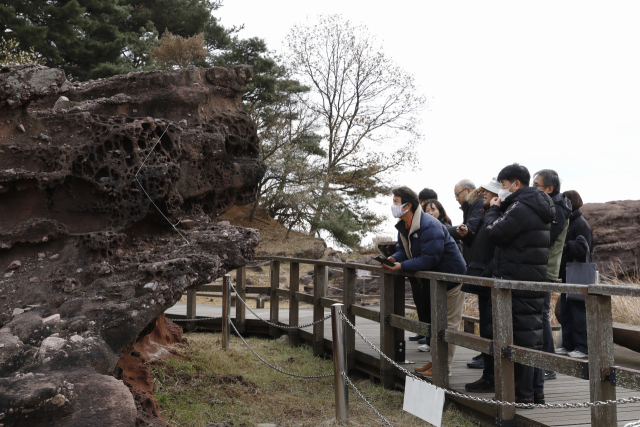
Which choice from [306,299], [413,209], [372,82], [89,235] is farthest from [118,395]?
[372,82]

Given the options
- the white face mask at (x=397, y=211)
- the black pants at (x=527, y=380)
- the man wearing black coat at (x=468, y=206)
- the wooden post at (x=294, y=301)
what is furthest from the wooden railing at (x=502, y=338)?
the wooden post at (x=294, y=301)

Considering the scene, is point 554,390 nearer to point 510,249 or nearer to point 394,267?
point 510,249

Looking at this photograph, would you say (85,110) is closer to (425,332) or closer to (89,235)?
(89,235)

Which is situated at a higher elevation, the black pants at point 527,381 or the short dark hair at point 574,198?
the short dark hair at point 574,198

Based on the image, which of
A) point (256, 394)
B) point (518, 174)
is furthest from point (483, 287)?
point (256, 394)

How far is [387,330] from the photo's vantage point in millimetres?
6605

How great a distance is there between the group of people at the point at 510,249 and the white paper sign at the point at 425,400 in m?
1.07

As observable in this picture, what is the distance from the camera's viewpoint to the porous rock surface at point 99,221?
4160 millimetres

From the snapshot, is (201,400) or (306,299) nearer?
(201,400)

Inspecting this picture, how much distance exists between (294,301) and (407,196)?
12.4ft

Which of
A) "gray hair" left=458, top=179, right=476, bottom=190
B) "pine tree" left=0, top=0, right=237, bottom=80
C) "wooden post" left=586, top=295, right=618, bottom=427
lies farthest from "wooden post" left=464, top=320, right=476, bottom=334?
"pine tree" left=0, top=0, right=237, bottom=80

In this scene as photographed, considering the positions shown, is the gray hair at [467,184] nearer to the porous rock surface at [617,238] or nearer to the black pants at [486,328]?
the black pants at [486,328]

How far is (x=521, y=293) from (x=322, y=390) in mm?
2974

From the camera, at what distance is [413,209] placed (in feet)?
19.9
